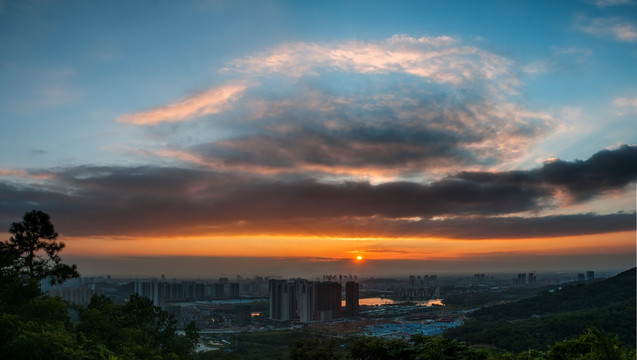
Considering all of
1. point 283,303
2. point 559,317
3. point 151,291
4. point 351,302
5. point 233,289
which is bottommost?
point 233,289

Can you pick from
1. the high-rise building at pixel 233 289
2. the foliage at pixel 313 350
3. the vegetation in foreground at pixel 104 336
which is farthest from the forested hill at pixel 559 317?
the high-rise building at pixel 233 289

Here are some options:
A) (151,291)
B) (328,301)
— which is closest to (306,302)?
(328,301)

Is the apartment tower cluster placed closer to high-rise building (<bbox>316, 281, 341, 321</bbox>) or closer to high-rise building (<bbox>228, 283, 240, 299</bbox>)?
high-rise building (<bbox>316, 281, 341, 321</bbox>)

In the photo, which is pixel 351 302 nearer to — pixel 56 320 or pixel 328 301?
pixel 328 301

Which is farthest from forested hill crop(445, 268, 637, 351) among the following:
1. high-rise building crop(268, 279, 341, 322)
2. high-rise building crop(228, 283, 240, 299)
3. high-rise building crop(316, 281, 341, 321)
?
high-rise building crop(228, 283, 240, 299)

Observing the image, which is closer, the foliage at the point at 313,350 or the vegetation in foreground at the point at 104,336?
the vegetation in foreground at the point at 104,336

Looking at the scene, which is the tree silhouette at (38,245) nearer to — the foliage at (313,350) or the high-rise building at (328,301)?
the foliage at (313,350)

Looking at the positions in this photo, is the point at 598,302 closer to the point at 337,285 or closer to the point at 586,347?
the point at 337,285

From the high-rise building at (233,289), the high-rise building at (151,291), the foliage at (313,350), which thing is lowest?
the high-rise building at (233,289)
